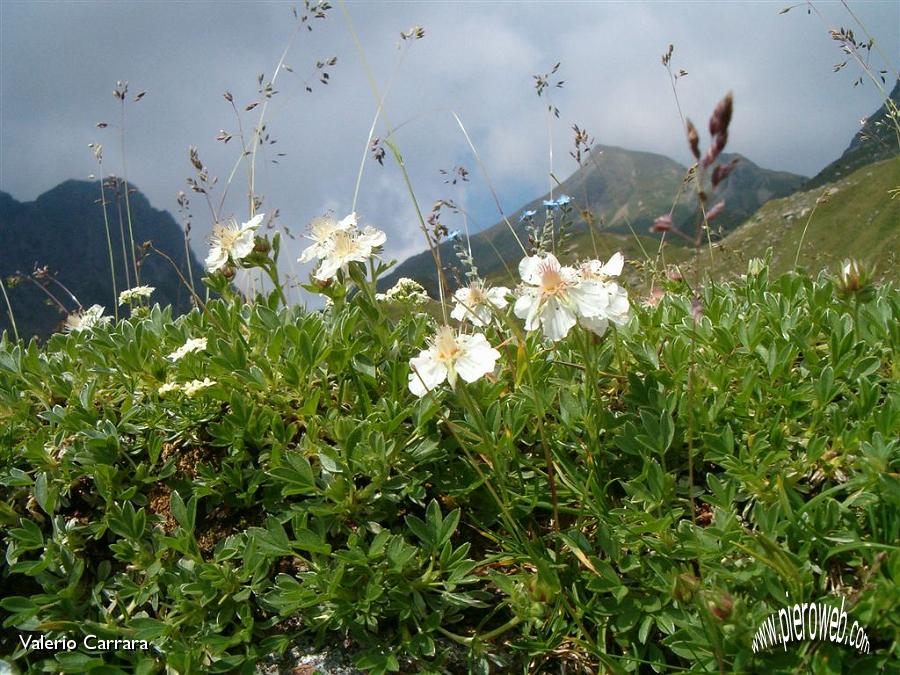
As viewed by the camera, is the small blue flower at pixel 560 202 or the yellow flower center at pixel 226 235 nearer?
the yellow flower center at pixel 226 235

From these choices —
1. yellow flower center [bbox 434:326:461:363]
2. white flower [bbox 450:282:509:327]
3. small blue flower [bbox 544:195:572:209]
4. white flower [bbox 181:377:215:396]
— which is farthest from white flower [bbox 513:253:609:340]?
small blue flower [bbox 544:195:572:209]

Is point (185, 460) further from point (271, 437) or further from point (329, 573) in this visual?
point (329, 573)

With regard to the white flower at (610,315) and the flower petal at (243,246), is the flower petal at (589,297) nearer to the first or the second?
the white flower at (610,315)

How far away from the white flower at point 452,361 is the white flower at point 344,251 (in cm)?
69

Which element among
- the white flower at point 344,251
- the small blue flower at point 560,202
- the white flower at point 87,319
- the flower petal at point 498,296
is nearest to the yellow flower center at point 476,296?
the flower petal at point 498,296

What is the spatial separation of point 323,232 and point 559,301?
4.78 ft

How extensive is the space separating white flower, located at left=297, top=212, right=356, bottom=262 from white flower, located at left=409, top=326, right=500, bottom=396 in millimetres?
864

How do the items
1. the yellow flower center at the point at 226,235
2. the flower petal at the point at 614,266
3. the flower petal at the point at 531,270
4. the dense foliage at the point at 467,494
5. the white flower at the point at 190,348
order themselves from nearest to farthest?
the dense foliage at the point at 467,494 → the flower petal at the point at 531,270 → the flower petal at the point at 614,266 → the white flower at the point at 190,348 → the yellow flower center at the point at 226,235

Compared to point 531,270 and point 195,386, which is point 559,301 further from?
point 195,386

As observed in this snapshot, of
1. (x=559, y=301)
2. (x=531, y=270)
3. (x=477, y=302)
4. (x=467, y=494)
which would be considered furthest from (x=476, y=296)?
(x=467, y=494)

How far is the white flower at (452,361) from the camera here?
243cm

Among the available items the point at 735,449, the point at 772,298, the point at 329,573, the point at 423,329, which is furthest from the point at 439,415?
the point at 772,298

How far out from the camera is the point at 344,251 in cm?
301

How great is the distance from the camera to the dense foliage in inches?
88.3
